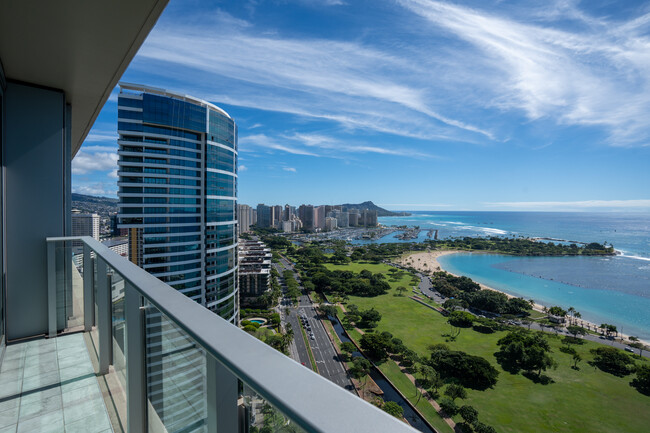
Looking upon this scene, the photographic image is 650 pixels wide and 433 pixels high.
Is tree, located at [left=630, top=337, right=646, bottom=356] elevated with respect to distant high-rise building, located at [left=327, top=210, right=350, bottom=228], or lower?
lower

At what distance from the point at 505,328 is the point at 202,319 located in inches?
878

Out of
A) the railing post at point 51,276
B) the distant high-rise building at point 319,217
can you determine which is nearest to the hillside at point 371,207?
the distant high-rise building at point 319,217

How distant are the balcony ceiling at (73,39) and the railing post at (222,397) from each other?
144 cm

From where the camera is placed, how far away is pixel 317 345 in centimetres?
1553

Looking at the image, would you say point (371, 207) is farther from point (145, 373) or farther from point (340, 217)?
point (145, 373)

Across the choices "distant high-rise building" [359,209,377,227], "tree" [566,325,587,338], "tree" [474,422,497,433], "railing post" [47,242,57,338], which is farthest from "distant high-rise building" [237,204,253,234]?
"railing post" [47,242,57,338]

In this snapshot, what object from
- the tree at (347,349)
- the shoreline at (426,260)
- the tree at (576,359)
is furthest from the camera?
the shoreline at (426,260)

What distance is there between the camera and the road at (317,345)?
508 inches

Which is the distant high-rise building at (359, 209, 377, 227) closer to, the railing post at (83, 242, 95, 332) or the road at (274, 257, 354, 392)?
the road at (274, 257, 354, 392)

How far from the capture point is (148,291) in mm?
700

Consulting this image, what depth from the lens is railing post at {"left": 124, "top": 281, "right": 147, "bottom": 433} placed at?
2.87 feet

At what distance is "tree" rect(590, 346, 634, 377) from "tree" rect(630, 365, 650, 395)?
0.72m

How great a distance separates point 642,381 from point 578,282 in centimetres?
1980

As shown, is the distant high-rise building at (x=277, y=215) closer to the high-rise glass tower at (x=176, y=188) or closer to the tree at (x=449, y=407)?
the high-rise glass tower at (x=176, y=188)
